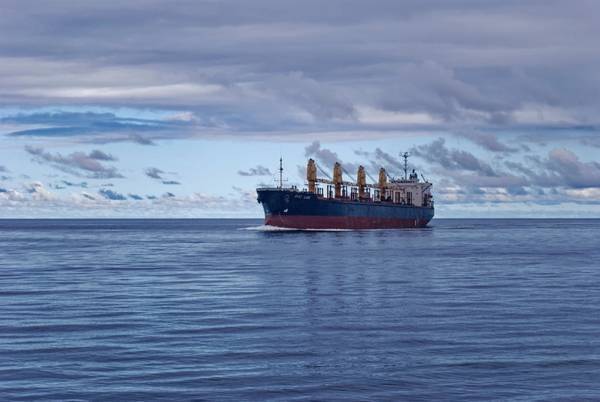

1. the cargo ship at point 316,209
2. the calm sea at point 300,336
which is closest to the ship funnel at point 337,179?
the cargo ship at point 316,209

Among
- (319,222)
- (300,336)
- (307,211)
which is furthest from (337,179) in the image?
(300,336)

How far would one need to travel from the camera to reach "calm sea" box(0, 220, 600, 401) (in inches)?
977

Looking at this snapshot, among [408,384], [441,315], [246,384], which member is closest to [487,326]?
[441,315]

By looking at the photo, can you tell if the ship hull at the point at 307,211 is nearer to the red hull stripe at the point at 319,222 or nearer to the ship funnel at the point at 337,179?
the red hull stripe at the point at 319,222

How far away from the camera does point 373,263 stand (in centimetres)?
7906

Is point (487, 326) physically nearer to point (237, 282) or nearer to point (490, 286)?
point (490, 286)

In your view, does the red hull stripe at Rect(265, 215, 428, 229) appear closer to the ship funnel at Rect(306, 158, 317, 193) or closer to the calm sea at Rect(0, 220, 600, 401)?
the ship funnel at Rect(306, 158, 317, 193)

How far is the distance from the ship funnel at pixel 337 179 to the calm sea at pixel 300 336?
12451 cm

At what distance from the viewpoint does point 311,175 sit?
179000 millimetres

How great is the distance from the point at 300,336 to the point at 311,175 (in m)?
146

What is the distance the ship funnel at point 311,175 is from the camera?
178375 mm

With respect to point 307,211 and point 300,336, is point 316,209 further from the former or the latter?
point 300,336

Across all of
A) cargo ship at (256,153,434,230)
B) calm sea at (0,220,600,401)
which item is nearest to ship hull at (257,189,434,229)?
cargo ship at (256,153,434,230)

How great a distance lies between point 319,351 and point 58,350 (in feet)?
29.7
